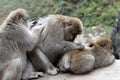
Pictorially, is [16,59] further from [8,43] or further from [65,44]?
[65,44]

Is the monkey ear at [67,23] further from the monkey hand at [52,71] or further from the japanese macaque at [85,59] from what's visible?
the monkey hand at [52,71]

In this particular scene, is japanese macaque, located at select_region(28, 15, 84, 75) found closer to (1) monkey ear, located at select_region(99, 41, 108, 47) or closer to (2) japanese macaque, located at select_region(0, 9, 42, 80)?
(2) japanese macaque, located at select_region(0, 9, 42, 80)

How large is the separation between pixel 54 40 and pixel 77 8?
38.0 feet

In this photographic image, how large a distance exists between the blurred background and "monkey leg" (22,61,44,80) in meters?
8.84

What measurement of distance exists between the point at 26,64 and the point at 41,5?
1266 centimetres

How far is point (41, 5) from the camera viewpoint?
58.9 feet

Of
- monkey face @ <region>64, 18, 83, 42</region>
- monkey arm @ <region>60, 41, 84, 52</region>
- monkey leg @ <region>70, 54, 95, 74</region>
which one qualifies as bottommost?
monkey leg @ <region>70, 54, 95, 74</region>

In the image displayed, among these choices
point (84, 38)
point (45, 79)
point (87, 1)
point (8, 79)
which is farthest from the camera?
point (87, 1)

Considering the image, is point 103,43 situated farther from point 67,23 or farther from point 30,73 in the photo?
point 30,73

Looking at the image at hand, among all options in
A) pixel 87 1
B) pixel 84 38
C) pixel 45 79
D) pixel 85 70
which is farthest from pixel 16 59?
pixel 87 1

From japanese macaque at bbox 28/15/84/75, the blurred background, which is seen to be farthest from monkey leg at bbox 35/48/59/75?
the blurred background

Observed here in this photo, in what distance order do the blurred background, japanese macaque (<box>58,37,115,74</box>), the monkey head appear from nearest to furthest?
japanese macaque (<box>58,37,115,74</box>)
the monkey head
the blurred background

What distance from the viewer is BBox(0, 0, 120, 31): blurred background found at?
15.4 meters

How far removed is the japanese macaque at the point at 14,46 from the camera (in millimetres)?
5160
